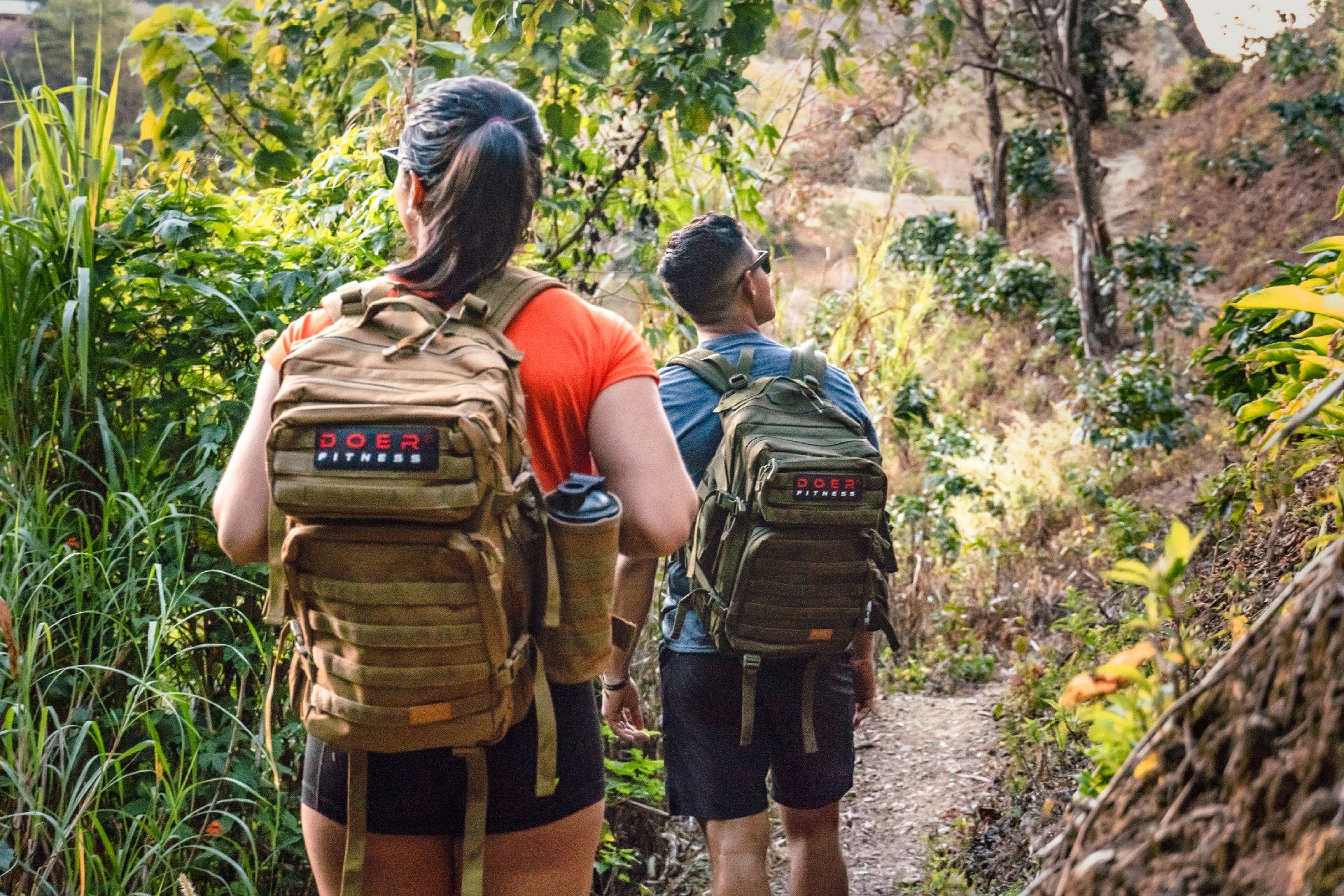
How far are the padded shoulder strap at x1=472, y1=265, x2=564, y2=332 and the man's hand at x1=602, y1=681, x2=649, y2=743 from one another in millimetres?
991

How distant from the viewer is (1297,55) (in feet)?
42.9

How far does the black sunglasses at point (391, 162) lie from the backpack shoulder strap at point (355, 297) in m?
0.19

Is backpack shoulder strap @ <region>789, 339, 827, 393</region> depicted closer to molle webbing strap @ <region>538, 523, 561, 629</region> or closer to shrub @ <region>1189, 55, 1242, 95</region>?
molle webbing strap @ <region>538, 523, 561, 629</region>

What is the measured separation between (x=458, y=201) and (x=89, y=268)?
1.34 meters

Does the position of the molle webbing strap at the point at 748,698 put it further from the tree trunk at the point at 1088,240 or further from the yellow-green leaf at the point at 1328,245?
the tree trunk at the point at 1088,240

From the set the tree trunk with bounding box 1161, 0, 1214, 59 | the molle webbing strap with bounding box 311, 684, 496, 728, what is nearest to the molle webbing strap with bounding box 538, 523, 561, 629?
the molle webbing strap with bounding box 311, 684, 496, 728

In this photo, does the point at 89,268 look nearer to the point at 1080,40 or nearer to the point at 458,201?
the point at 458,201

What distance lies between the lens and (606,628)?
1.51m

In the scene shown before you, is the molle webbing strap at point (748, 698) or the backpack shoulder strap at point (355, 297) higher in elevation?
the backpack shoulder strap at point (355, 297)

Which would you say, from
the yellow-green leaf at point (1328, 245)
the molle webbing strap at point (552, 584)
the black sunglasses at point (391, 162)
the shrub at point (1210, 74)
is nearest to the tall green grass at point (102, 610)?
the black sunglasses at point (391, 162)

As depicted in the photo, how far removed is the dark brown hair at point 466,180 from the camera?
1.46m

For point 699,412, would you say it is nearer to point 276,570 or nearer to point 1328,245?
point 276,570

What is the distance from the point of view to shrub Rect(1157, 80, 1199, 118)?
53.5 ft

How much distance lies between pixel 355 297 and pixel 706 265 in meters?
1.11
